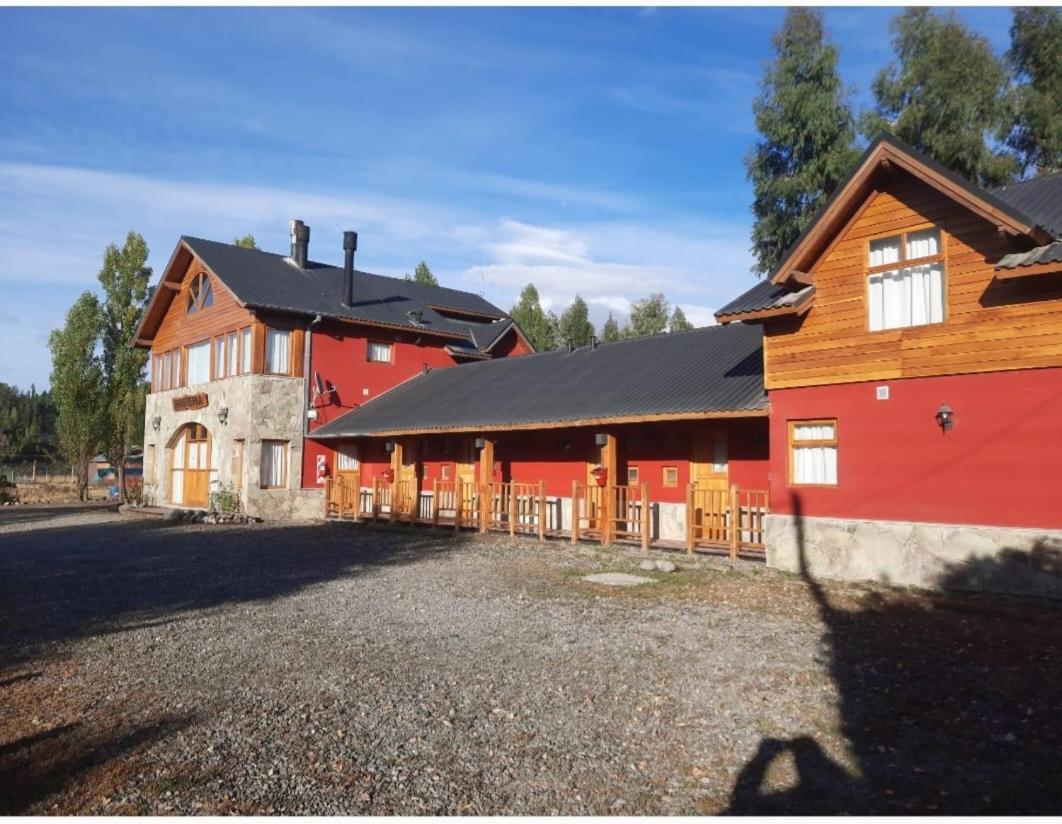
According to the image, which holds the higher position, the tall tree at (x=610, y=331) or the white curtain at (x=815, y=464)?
the tall tree at (x=610, y=331)

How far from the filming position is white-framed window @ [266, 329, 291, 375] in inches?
967

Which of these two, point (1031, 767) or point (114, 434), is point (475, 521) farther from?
point (114, 434)

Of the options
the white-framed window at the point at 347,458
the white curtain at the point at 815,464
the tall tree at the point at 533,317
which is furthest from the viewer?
the tall tree at the point at 533,317

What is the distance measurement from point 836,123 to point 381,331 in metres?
17.1

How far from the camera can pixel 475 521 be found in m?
19.4

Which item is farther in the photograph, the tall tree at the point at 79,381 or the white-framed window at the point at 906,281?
the tall tree at the point at 79,381

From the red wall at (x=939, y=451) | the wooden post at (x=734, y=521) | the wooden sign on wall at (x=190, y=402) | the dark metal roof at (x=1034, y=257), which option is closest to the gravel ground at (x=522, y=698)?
the red wall at (x=939, y=451)

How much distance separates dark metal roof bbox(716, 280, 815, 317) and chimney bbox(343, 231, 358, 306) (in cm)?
1589

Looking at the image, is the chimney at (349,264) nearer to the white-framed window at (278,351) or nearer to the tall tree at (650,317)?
the white-framed window at (278,351)

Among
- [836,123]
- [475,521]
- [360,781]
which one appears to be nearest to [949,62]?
[836,123]

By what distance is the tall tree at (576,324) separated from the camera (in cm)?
5372

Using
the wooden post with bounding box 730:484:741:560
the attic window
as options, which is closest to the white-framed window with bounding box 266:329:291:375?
the attic window

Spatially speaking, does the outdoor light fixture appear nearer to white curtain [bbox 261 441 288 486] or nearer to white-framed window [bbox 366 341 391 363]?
white curtain [bbox 261 441 288 486]

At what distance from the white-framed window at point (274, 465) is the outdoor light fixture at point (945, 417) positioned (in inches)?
746
